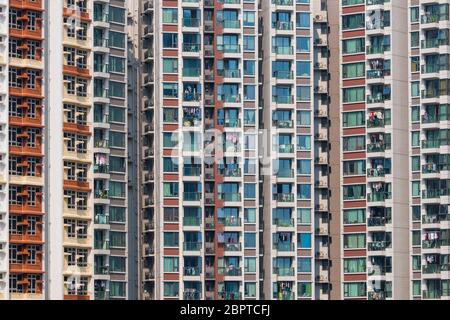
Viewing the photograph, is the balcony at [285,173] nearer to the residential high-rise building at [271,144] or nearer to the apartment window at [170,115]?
the residential high-rise building at [271,144]

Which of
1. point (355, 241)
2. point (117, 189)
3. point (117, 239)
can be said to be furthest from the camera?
point (355, 241)

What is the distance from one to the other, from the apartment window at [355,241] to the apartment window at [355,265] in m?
0.86

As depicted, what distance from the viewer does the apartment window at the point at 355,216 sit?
346ft

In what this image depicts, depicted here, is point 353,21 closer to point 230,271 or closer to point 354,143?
point 354,143

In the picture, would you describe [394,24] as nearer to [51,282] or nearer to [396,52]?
[396,52]

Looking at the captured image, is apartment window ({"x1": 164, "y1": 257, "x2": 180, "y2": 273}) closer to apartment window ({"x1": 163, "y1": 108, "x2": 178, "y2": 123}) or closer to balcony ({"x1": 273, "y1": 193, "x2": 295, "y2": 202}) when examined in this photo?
balcony ({"x1": 273, "y1": 193, "x2": 295, "y2": 202})

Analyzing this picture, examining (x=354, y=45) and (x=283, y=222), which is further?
(x=354, y=45)

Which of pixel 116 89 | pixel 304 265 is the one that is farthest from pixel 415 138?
→ pixel 116 89

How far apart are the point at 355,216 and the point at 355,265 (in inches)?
127

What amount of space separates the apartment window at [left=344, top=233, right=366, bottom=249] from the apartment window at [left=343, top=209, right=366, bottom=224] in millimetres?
883

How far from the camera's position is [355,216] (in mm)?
105625

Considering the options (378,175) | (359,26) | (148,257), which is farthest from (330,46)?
(148,257)

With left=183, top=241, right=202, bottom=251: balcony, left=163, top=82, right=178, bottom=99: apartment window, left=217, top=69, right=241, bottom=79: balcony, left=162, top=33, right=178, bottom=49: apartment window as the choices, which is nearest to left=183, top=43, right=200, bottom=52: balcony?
left=162, top=33, right=178, bottom=49: apartment window

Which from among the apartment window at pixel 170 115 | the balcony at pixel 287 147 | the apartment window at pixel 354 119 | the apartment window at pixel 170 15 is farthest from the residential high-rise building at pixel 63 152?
the apartment window at pixel 354 119
